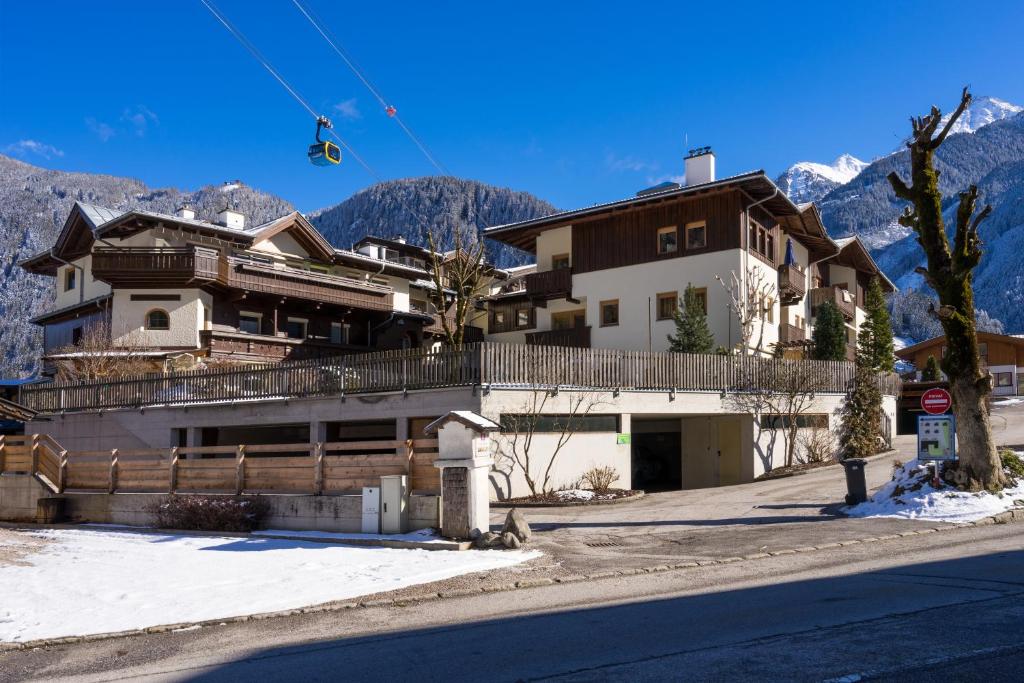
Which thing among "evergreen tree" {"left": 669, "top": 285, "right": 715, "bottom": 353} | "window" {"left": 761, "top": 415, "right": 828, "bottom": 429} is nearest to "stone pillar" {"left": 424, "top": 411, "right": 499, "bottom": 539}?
"window" {"left": 761, "top": 415, "right": 828, "bottom": 429}

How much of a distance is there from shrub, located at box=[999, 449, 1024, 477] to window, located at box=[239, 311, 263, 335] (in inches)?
1217

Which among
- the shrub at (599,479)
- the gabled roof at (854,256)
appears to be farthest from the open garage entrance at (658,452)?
the gabled roof at (854,256)

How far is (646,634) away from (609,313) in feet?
93.2

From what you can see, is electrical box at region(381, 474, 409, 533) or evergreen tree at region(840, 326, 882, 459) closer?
electrical box at region(381, 474, 409, 533)

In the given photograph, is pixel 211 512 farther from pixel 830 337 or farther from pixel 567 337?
pixel 830 337

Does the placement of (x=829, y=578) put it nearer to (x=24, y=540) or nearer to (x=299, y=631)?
(x=299, y=631)

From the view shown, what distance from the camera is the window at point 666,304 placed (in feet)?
111

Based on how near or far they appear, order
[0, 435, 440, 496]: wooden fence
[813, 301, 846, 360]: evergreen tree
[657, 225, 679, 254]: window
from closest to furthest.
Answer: [0, 435, 440, 496]: wooden fence < [813, 301, 846, 360]: evergreen tree < [657, 225, 679, 254]: window

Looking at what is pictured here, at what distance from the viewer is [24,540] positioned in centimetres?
1800

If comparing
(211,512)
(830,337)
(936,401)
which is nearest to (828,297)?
(830,337)

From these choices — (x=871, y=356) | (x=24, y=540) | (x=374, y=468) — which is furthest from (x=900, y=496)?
(x=871, y=356)

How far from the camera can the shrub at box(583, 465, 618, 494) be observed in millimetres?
21438

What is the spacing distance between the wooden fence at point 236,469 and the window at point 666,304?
15.1 metres

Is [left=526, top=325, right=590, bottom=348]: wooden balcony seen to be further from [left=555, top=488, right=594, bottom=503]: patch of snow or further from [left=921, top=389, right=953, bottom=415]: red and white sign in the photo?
[left=921, top=389, right=953, bottom=415]: red and white sign
